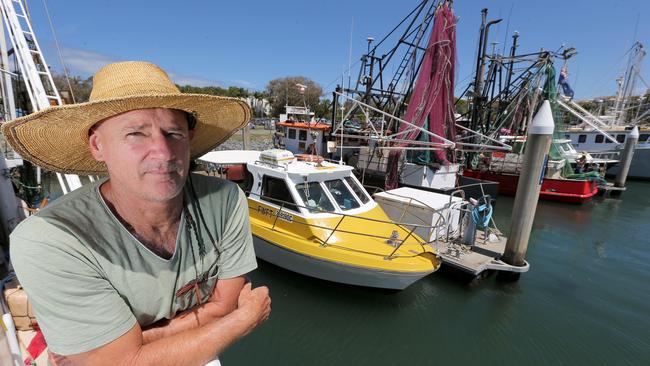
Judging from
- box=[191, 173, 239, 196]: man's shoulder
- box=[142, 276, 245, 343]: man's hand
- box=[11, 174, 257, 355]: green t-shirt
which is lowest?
box=[142, 276, 245, 343]: man's hand

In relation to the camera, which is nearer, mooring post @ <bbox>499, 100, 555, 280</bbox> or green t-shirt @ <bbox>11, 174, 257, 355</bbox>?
green t-shirt @ <bbox>11, 174, 257, 355</bbox>

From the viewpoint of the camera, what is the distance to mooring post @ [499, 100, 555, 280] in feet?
20.1

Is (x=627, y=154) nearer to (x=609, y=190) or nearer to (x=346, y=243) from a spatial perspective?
(x=609, y=190)

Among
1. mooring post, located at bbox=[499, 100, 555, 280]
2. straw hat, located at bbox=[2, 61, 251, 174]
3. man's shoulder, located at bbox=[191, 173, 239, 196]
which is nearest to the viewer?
straw hat, located at bbox=[2, 61, 251, 174]

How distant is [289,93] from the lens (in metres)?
45.4

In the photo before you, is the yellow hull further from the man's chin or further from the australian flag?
the australian flag

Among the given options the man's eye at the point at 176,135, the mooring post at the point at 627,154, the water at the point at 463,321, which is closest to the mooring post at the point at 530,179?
the water at the point at 463,321

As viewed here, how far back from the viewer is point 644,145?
834 inches

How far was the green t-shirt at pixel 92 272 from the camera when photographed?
97 centimetres

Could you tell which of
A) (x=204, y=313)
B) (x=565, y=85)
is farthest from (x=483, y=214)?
(x=565, y=85)

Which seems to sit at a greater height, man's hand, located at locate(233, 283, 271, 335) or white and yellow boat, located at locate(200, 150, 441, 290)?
man's hand, located at locate(233, 283, 271, 335)

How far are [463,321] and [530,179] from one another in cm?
326

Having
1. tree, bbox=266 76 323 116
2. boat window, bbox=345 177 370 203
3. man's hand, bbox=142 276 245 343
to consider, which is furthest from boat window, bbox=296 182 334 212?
tree, bbox=266 76 323 116

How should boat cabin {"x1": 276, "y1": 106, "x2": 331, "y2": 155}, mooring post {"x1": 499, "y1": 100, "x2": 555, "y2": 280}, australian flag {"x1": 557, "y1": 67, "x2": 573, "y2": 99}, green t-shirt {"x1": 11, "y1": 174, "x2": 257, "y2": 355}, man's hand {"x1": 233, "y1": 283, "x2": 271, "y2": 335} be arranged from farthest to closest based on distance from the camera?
australian flag {"x1": 557, "y1": 67, "x2": 573, "y2": 99} → boat cabin {"x1": 276, "y1": 106, "x2": 331, "y2": 155} → mooring post {"x1": 499, "y1": 100, "x2": 555, "y2": 280} → man's hand {"x1": 233, "y1": 283, "x2": 271, "y2": 335} → green t-shirt {"x1": 11, "y1": 174, "x2": 257, "y2": 355}
